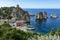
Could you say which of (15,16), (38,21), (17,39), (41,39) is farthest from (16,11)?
(41,39)

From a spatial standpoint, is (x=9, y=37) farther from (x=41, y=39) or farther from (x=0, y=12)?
(x=0, y=12)

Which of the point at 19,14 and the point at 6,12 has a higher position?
the point at 6,12

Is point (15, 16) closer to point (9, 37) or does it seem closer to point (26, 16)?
point (26, 16)

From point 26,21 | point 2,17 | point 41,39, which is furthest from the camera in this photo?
point 26,21

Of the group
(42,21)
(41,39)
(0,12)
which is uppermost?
(41,39)

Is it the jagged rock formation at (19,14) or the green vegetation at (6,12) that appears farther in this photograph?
the jagged rock formation at (19,14)

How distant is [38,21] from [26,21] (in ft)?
8.28

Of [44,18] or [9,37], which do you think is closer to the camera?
[9,37]

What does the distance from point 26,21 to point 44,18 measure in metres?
3.97

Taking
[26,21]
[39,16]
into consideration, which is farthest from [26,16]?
[39,16]

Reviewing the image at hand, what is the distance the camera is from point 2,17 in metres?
24.1

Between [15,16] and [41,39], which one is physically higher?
[41,39]

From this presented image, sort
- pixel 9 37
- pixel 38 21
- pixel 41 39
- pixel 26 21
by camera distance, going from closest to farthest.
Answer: pixel 41 39 → pixel 9 37 → pixel 26 21 → pixel 38 21

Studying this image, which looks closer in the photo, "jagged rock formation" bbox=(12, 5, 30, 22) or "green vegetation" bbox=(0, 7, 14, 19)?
"green vegetation" bbox=(0, 7, 14, 19)
